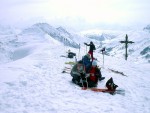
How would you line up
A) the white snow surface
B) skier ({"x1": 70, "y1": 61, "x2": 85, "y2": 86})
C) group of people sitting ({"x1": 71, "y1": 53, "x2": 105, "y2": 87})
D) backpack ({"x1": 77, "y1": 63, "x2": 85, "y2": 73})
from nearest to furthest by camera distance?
the white snow surface < group of people sitting ({"x1": 71, "y1": 53, "x2": 105, "y2": 87}) < skier ({"x1": 70, "y1": 61, "x2": 85, "y2": 86}) < backpack ({"x1": 77, "y1": 63, "x2": 85, "y2": 73})

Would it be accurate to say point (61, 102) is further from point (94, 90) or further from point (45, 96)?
point (94, 90)

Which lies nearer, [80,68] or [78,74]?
[78,74]

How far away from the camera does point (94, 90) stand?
18.7 meters

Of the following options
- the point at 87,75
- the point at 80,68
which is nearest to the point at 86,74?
the point at 87,75

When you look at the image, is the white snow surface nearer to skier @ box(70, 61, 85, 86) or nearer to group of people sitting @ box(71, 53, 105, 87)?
skier @ box(70, 61, 85, 86)

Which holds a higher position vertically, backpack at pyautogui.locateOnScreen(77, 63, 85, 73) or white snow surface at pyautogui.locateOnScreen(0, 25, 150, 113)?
backpack at pyautogui.locateOnScreen(77, 63, 85, 73)

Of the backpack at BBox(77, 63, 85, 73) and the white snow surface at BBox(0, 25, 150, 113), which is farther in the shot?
the backpack at BBox(77, 63, 85, 73)

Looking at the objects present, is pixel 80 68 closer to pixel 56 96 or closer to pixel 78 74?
pixel 78 74

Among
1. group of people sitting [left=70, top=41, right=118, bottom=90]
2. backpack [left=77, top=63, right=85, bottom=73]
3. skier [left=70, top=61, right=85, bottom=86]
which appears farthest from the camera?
backpack [left=77, top=63, right=85, bottom=73]

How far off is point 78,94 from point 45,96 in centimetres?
244

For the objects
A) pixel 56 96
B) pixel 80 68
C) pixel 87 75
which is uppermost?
pixel 80 68

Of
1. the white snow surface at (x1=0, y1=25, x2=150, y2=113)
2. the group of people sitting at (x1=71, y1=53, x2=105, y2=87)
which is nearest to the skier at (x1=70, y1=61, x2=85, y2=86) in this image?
the group of people sitting at (x1=71, y1=53, x2=105, y2=87)

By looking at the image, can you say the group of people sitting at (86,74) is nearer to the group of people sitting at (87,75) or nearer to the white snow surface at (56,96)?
the group of people sitting at (87,75)

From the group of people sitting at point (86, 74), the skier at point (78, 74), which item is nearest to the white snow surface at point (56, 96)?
the skier at point (78, 74)
